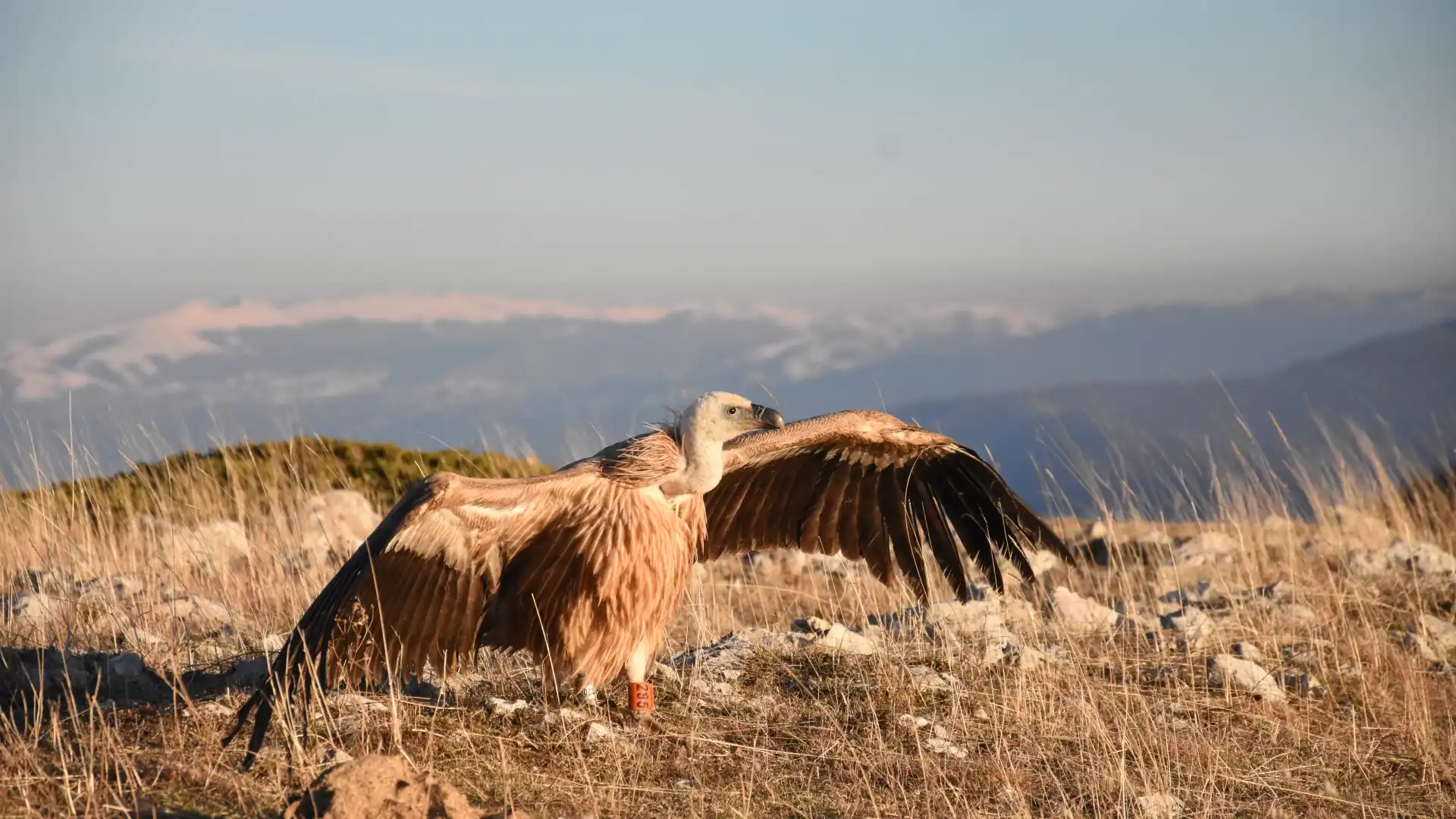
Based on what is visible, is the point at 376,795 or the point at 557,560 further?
the point at 557,560

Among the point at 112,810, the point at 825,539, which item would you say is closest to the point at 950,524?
the point at 825,539

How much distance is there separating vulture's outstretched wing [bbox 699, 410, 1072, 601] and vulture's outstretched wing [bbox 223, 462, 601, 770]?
5.42ft

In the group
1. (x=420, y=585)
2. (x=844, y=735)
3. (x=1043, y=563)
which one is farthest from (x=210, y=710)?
(x=1043, y=563)

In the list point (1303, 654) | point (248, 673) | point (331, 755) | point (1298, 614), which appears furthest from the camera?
point (1298, 614)

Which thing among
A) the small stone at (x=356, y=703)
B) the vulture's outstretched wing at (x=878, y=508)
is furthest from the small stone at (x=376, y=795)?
the vulture's outstretched wing at (x=878, y=508)

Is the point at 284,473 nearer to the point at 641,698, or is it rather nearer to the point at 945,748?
the point at 641,698

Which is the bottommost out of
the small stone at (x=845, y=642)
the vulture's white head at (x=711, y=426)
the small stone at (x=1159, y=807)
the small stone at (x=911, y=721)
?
the small stone at (x=1159, y=807)

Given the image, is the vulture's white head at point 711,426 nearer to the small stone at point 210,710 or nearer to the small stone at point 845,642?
the small stone at point 845,642

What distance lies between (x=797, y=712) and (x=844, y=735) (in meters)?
0.52

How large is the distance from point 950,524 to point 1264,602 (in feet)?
8.65

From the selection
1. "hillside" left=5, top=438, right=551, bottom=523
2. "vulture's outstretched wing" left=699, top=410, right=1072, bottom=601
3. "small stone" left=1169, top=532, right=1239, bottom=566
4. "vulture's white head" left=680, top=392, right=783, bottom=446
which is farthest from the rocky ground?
"hillside" left=5, top=438, right=551, bottom=523

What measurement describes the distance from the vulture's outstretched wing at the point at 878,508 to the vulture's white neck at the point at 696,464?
1.12 metres

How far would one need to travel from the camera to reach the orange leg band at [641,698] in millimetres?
6309

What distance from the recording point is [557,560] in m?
5.96
